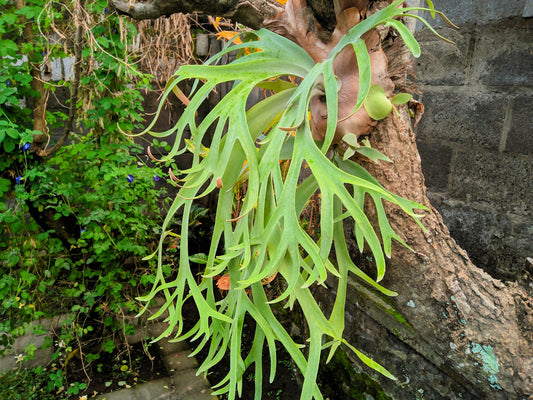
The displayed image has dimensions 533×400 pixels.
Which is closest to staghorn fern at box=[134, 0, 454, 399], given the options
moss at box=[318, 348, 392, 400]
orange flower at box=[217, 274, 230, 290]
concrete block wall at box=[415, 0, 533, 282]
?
orange flower at box=[217, 274, 230, 290]

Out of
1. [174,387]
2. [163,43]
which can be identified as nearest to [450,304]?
[174,387]

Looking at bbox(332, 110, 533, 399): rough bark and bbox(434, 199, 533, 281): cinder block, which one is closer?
bbox(332, 110, 533, 399): rough bark

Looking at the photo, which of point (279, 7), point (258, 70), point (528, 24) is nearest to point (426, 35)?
point (528, 24)

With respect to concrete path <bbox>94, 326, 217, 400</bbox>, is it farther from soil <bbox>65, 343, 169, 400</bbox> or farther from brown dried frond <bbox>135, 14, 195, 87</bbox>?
brown dried frond <bbox>135, 14, 195, 87</bbox>

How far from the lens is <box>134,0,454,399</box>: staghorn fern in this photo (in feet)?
2.45

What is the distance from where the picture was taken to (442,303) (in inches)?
33.8

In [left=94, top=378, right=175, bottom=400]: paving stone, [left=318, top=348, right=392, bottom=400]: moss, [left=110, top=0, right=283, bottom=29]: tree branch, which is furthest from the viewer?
[left=94, top=378, right=175, bottom=400]: paving stone

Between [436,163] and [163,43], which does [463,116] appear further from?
[163,43]

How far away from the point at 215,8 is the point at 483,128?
4.03 feet

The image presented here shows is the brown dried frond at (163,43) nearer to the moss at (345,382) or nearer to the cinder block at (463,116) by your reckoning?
the cinder block at (463,116)

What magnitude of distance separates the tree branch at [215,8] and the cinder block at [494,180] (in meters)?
1.15

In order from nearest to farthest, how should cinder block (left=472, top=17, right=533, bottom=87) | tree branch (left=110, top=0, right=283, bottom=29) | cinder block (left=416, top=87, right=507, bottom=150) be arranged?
1. tree branch (left=110, top=0, right=283, bottom=29)
2. cinder block (left=472, top=17, right=533, bottom=87)
3. cinder block (left=416, top=87, right=507, bottom=150)

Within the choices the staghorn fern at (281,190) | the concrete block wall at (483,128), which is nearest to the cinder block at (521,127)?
the concrete block wall at (483,128)

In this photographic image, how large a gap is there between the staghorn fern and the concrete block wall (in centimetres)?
93
